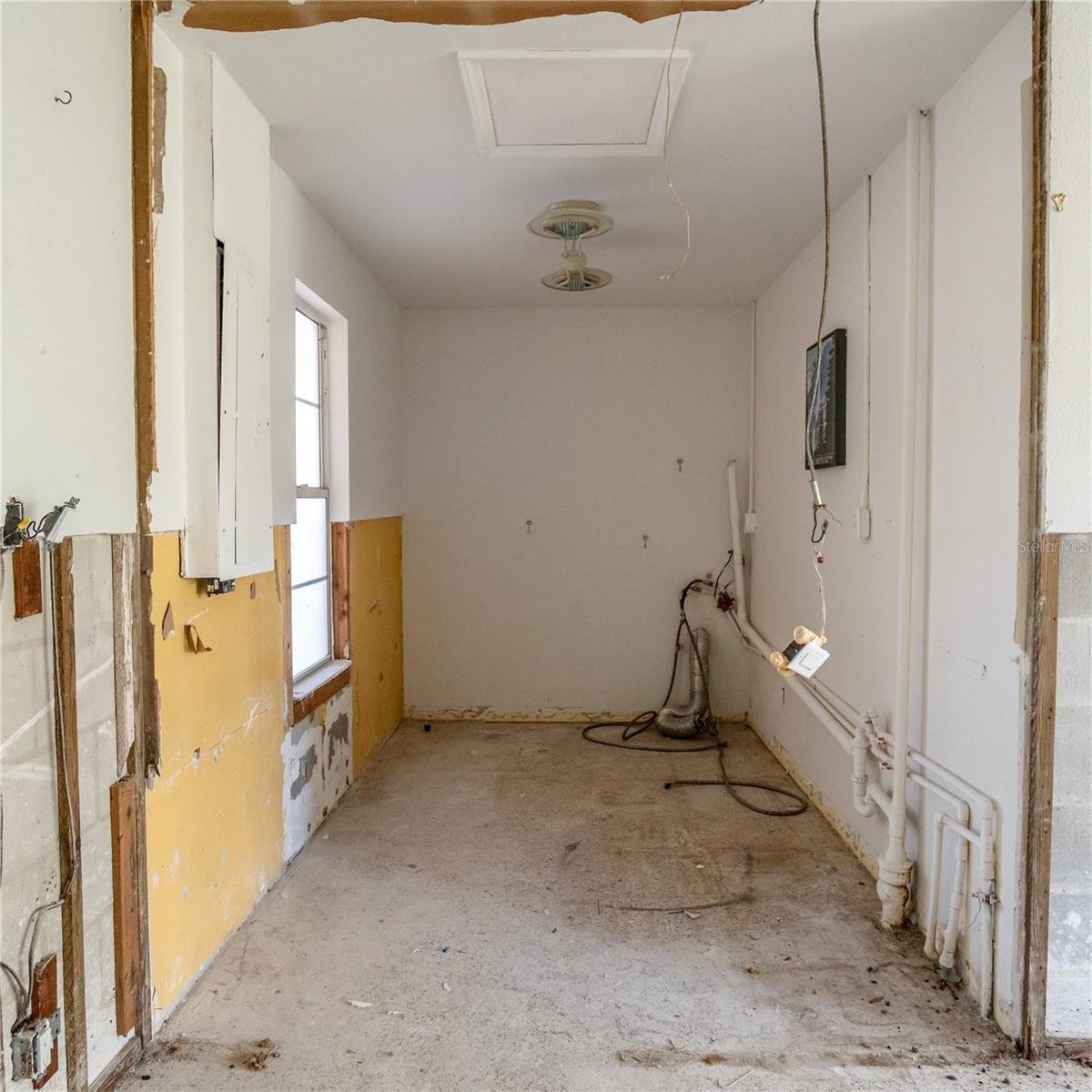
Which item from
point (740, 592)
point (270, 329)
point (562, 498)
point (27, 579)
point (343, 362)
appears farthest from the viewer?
point (562, 498)

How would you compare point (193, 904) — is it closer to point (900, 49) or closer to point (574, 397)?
point (900, 49)

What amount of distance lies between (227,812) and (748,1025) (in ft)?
5.04

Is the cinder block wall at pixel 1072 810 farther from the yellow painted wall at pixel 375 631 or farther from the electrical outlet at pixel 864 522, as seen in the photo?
the yellow painted wall at pixel 375 631

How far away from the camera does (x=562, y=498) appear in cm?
458

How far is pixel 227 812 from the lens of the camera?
2217 millimetres

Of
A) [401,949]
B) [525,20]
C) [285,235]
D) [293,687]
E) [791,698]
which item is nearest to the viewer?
[525,20]

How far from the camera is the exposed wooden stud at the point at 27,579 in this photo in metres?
1.36

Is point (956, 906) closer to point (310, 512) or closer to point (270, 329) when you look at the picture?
point (270, 329)

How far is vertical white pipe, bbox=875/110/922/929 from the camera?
2.24 meters

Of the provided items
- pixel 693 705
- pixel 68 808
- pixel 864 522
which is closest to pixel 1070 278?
pixel 864 522

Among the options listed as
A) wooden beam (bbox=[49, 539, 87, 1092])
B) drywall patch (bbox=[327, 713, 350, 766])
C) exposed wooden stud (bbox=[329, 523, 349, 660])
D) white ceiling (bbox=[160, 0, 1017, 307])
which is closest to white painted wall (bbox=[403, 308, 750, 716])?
white ceiling (bbox=[160, 0, 1017, 307])

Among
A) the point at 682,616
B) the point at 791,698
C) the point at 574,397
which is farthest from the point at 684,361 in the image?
the point at 791,698

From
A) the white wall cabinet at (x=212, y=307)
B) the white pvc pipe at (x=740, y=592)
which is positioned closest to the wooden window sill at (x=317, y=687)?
the white wall cabinet at (x=212, y=307)

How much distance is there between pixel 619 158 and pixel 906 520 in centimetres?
150
